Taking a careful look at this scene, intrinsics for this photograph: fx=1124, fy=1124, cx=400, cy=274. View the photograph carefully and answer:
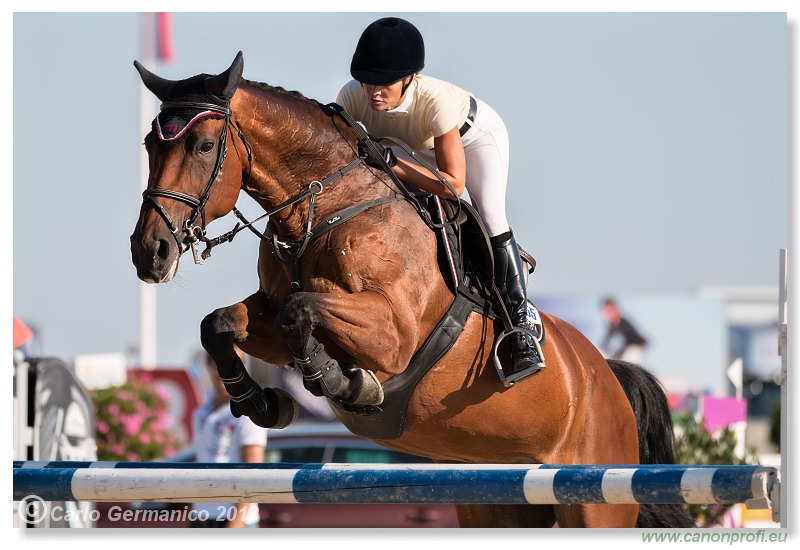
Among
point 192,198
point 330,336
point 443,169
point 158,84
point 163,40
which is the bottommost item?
point 330,336

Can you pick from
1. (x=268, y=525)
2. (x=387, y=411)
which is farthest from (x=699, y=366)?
(x=387, y=411)

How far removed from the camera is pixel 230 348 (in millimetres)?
4273

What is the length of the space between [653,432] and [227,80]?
2.76 metres

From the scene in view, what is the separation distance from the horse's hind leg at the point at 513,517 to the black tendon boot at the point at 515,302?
1076 millimetres

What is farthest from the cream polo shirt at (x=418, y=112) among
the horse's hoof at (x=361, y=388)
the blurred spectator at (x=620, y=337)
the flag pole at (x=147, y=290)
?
the flag pole at (x=147, y=290)

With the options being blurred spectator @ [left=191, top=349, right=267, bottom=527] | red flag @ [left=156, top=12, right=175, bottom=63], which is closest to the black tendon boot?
blurred spectator @ [left=191, top=349, right=267, bottom=527]

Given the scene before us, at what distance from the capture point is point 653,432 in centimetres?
547

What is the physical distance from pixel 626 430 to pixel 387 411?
4.60 ft

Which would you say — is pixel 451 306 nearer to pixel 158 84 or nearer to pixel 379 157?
pixel 379 157

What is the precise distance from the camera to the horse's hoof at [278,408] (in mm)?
4352

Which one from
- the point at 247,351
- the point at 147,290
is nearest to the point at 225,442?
the point at 247,351

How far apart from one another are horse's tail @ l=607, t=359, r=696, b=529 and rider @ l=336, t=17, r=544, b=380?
121 cm

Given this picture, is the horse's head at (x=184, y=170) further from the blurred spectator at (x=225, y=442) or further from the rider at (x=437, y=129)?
the blurred spectator at (x=225, y=442)

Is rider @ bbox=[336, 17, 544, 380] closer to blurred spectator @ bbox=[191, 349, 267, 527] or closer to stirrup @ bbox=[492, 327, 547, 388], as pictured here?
stirrup @ bbox=[492, 327, 547, 388]
